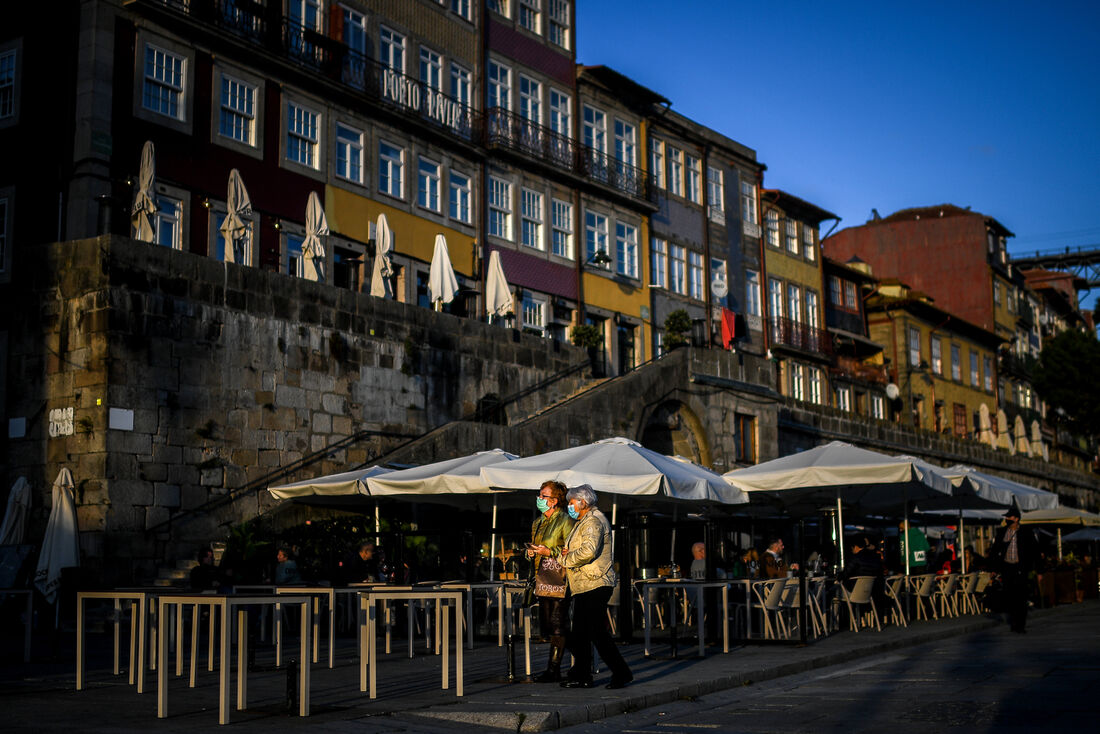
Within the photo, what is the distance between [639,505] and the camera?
1755 cm

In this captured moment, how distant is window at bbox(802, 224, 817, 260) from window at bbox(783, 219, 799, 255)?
22.2 inches

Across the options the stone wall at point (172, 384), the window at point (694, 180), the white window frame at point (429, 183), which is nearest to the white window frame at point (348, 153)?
the white window frame at point (429, 183)

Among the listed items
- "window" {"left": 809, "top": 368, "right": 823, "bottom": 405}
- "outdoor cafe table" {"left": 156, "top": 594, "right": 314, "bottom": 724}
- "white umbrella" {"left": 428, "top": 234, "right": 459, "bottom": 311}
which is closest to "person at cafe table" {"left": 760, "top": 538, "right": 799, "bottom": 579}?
"outdoor cafe table" {"left": 156, "top": 594, "right": 314, "bottom": 724}

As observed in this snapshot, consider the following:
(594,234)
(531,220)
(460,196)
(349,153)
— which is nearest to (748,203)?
(594,234)

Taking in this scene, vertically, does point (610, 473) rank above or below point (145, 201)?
below

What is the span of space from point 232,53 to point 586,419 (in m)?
9.73

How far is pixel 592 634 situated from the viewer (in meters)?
9.89

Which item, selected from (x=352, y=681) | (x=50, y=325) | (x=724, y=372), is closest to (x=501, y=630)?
(x=352, y=681)

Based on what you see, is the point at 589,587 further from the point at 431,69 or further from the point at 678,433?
the point at 431,69

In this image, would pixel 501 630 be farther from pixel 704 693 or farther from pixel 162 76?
pixel 162 76

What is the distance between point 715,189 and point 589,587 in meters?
32.1

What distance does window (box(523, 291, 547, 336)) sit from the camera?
31377 millimetres

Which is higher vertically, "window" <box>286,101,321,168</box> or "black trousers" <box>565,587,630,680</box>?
"window" <box>286,101,321,168</box>

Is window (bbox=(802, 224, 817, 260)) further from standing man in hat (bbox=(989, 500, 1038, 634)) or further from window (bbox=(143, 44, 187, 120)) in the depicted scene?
standing man in hat (bbox=(989, 500, 1038, 634))
